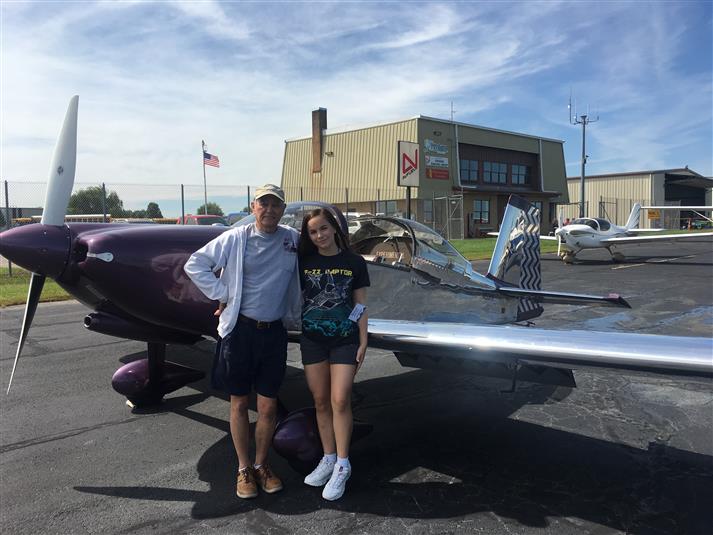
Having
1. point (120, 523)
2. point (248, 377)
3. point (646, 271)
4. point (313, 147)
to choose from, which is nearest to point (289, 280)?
point (248, 377)

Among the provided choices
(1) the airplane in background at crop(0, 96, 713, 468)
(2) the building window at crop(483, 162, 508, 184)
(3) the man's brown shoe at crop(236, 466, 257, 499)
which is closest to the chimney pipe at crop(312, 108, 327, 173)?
(2) the building window at crop(483, 162, 508, 184)

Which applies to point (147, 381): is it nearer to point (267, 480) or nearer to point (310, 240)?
point (267, 480)

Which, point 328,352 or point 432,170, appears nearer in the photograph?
point 328,352

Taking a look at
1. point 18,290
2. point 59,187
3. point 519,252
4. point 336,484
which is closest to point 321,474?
point 336,484

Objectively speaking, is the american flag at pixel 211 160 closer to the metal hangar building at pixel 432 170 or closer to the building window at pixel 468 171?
the metal hangar building at pixel 432 170

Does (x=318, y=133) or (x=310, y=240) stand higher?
(x=318, y=133)

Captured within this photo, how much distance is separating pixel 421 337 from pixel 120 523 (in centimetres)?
195

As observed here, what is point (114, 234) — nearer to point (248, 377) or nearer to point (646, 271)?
point (248, 377)

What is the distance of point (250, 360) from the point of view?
283 centimetres

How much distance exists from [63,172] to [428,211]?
29.4 m

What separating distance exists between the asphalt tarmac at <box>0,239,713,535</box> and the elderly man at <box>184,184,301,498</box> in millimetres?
501

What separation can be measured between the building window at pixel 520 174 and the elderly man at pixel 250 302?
130ft

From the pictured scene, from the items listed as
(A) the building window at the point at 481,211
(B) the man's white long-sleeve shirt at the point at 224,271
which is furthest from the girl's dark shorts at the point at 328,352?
(A) the building window at the point at 481,211

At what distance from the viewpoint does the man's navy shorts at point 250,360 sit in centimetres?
279
